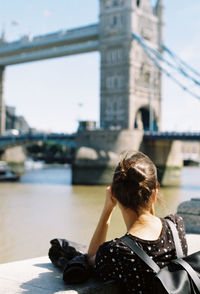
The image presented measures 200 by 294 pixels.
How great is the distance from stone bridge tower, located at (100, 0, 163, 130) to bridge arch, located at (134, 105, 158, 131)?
53 centimetres

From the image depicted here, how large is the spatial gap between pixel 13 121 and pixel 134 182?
176 ft

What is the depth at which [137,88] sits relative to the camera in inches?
1131

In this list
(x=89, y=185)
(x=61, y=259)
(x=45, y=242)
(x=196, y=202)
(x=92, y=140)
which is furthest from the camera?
(x=92, y=140)

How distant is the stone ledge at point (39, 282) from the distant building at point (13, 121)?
167ft

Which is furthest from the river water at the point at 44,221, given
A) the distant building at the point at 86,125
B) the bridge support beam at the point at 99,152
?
the distant building at the point at 86,125

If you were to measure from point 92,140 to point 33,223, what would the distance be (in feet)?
46.6

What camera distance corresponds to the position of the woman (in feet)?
5.98

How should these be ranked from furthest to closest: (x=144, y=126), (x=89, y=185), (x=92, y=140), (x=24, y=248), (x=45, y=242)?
(x=144, y=126) < (x=92, y=140) < (x=89, y=185) < (x=45, y=242) < (x=24, y=248)

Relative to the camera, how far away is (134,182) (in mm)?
1890

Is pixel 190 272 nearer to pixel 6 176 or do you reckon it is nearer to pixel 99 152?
pixel 99 152

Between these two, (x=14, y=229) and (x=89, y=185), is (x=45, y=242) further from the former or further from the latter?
(x=89, y=185)

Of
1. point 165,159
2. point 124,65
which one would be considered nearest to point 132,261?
point 165,159

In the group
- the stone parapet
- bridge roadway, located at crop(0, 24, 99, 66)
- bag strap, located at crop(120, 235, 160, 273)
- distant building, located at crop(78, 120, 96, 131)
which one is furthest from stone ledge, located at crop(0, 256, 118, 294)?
bridge roadway, located at crop(0, 24, 99, 66)

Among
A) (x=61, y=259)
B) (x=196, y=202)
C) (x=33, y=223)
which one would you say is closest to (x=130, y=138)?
(x=33, y=223)
